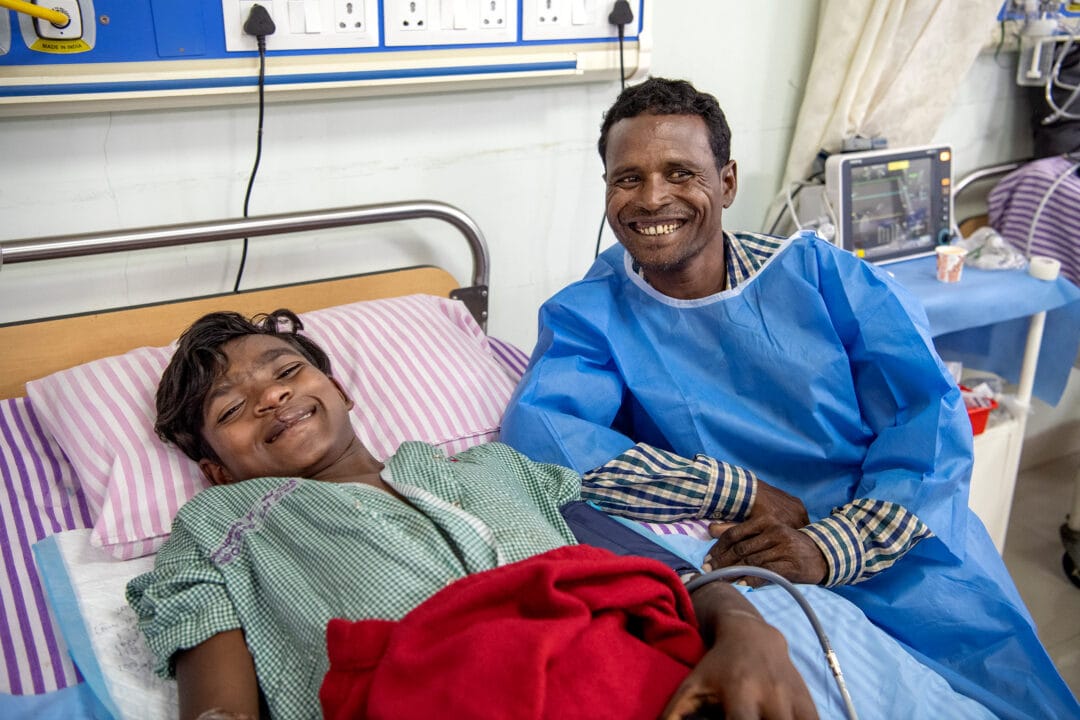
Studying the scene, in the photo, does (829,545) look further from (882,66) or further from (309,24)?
(882,66)

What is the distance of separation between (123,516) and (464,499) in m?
0.53

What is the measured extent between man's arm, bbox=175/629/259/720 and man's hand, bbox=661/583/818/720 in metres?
0.48

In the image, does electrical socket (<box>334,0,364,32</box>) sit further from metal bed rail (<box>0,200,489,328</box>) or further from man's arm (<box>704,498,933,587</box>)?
man's arm (<box>704,498,933,587</box>)

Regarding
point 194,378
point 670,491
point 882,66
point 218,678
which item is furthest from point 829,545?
point 882,66

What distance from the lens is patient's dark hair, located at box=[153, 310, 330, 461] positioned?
1367mm

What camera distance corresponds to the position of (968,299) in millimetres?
2152

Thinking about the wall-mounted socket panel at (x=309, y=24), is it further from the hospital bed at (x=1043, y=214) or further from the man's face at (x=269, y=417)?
the hospital bed at (x=1043, y=214)

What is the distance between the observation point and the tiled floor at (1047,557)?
7.47 feet

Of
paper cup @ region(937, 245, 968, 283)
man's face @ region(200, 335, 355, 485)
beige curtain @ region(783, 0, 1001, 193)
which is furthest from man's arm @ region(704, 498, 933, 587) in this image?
beige curtain @ region(783, 0, 1001, 193)

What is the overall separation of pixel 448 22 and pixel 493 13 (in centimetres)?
11

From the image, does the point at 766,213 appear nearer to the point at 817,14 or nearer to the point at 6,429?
the point at 817,14

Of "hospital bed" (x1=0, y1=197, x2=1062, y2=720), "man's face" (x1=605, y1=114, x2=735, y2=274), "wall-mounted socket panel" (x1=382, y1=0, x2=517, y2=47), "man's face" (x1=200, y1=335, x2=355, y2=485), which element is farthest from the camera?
"wall-mounted socket panel" (x1=382, y1=0, x2=517, y2=47)

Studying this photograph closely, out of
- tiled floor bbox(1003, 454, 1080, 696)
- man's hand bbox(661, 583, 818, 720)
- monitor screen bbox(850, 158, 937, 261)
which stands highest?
monitor screen bbox(850, 158, 937, 261)

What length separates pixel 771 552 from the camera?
54.1 inches
